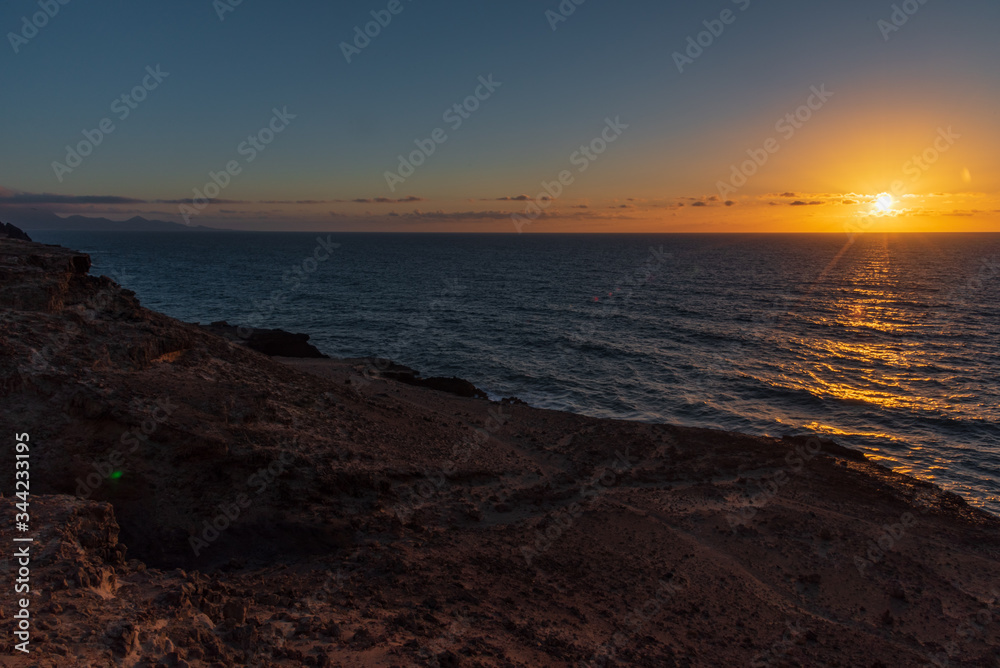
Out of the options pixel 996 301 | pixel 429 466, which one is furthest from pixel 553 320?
pixel 996 301

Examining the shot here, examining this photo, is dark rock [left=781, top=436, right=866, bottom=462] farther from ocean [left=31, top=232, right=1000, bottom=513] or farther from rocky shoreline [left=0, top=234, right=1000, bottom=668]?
ocean [left=31, top=232, right=1000, bottom=513]

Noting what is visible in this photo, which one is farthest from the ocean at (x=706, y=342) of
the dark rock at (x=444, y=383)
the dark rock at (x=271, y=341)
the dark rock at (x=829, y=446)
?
the dark rock at (x=271, y=341)

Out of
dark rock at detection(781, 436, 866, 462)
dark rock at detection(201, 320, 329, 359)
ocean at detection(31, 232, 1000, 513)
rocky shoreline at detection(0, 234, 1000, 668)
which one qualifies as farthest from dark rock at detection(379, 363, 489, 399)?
dark rock at detection(781, 436, 866, 462)

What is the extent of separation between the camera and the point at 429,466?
18.8 meters

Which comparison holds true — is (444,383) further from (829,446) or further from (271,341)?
(829,446)

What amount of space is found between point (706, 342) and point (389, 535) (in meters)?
39.0

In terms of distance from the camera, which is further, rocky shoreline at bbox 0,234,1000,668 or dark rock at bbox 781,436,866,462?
dark rock at bbox 781,436,866,462

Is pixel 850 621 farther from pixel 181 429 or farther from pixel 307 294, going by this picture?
pixel 307 294

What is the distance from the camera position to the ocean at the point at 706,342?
1155 inches

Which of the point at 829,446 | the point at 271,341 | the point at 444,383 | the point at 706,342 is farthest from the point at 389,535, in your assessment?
the point at 706,342

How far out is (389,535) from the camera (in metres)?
13.9

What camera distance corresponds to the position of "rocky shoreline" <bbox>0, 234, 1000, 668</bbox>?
8.97 m

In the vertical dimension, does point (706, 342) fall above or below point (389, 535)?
above

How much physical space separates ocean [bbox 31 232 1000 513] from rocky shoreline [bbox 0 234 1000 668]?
7.56m
